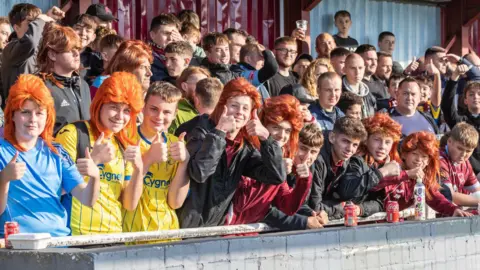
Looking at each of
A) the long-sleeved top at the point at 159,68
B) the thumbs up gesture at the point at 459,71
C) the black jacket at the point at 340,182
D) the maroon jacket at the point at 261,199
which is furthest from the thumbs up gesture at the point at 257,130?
the thumbs up gesture at the point at 459,71

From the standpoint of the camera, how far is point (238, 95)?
7352mm

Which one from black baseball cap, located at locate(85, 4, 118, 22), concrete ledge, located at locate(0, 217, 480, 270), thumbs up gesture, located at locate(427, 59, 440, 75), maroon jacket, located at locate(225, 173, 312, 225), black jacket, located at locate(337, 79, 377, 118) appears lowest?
concrete ledge, located at locate(0, 217, 480, 270)

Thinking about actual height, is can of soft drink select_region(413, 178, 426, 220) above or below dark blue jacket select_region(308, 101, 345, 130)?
Answer: below

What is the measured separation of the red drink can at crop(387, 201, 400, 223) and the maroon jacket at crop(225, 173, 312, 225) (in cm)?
103

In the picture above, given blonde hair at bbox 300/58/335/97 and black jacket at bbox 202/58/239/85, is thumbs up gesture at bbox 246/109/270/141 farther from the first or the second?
blonde hair at bbox 300/58/335/97

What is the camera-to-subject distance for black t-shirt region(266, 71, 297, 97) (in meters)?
11.1

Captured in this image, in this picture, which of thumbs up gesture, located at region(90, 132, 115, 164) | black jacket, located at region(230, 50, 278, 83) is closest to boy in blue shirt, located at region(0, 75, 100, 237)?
thumbs up gesture, located at region(90, 132, 115, 164)

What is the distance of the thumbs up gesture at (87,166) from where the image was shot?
237 inches

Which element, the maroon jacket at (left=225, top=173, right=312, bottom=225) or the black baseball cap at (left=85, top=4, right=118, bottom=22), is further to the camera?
the black baseball cap at (left=85, top=4, right=118, bottom=22)

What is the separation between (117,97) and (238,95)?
1048 millimetres

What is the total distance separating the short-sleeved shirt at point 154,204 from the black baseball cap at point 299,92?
3038 millimetres

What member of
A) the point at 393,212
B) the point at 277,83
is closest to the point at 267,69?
the point at 277,83

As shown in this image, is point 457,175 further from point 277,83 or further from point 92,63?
point 92,63

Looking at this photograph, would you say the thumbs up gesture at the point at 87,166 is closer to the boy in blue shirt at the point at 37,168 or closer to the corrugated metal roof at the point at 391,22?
the boy in blue shirt at the point at 37,168
